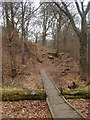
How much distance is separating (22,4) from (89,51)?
442 inches

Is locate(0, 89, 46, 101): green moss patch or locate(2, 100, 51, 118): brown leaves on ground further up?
locate(0, 89, 46, 101): green moss patch

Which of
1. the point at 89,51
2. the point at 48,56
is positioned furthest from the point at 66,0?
the point at 48,56

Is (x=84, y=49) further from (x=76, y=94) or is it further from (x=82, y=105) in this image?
(x=82, y=105)

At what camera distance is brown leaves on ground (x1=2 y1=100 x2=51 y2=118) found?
30.0 feet

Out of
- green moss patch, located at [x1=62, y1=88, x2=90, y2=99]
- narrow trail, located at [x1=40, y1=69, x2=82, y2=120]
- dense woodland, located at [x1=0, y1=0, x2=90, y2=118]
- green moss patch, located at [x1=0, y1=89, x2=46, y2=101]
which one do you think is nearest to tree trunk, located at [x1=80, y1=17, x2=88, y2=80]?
dense woodland, located at [x1=0, y1=0, x2=90, y2=118]

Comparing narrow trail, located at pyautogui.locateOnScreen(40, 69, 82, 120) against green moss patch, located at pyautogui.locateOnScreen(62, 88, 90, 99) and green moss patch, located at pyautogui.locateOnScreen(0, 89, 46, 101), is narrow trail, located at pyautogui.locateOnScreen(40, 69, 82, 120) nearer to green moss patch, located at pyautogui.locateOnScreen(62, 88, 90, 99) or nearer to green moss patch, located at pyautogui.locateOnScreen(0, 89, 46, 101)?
green moss patch, located at pyautogui.locateOnScreen(62, 88, 90, 99)

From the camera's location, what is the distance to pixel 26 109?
10.1 m

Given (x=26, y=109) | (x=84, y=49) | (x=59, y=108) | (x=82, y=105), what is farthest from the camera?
(x=84, y=49)

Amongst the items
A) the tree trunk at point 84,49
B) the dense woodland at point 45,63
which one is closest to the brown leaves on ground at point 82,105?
the dense woodland at point 45,63

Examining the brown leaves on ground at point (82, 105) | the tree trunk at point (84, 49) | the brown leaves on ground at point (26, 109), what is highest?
the tree trunk at point (84, 49)

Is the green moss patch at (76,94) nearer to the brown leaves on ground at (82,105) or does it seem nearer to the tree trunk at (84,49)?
the brown leaves on ground at (82,105)

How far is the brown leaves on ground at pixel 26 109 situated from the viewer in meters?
9.16

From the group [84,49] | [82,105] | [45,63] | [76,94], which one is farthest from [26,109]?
[45,63]

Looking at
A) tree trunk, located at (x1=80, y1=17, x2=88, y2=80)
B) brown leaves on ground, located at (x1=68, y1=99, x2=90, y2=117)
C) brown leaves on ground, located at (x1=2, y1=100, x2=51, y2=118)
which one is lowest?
brown leaves on ground, located at (x1=2, y1=100, x2=51, y2=118)
